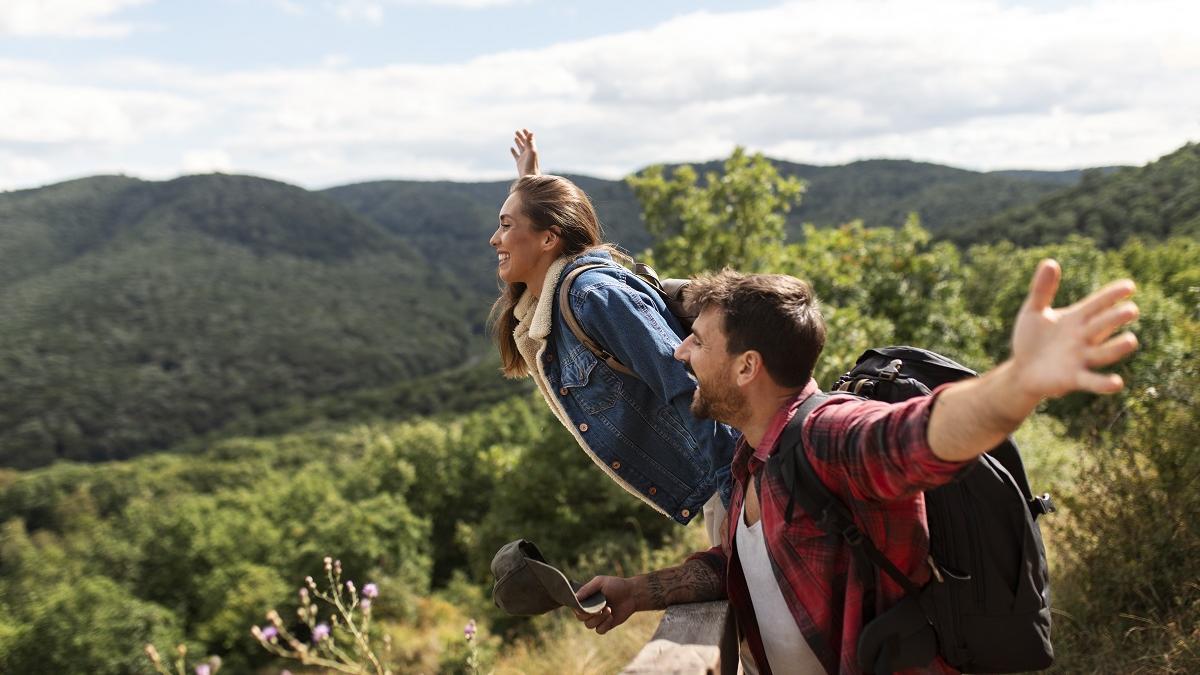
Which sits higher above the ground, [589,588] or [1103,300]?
[1103,300]

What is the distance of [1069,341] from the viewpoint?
1.20 meters

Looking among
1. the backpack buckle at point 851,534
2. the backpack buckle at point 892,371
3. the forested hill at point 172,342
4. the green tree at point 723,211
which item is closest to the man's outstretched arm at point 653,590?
the backpack buckle at point 851,534

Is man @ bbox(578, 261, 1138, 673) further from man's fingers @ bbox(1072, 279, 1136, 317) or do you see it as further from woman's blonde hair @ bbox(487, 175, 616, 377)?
woman's blonde hair @ bbox(487, 175, 616, 377)

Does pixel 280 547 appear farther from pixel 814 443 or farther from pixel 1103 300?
pixel 1103 300

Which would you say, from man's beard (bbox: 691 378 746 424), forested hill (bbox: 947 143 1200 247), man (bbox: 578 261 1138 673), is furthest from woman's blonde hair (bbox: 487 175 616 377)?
forested hill (bbox: 947 143 1200 247)

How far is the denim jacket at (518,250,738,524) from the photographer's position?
248cm

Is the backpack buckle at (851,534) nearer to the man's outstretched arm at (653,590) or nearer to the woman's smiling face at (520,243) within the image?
the man's outstretched arm at (653,590)

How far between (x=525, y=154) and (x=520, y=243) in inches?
42.6

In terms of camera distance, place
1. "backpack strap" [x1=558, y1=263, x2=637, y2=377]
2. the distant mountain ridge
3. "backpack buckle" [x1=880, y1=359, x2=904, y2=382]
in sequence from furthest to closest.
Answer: the distant mountain ridge
"backpack strap" [x1=558, y1=263, x2=637, y2=377]
"backpack buckle" [x1=880, y1=359, x2=904, y2=382]

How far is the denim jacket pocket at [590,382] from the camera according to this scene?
268 centimetres

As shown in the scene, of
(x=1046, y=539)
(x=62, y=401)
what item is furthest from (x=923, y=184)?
(x=1046, y=539)

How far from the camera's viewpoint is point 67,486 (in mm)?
80250

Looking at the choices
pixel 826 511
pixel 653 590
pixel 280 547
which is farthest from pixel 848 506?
pixel 280 547

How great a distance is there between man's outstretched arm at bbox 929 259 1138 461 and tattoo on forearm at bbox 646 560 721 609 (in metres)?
0.90
